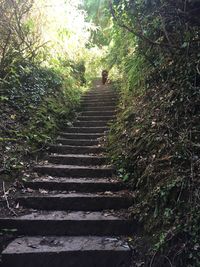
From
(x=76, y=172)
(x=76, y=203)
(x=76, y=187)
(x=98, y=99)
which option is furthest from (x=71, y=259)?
(x=98, y=99)

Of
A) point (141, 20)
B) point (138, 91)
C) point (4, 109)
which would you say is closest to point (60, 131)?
point (4, 109)

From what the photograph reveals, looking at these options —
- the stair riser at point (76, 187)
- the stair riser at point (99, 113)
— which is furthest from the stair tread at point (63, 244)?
the stair riser at point (99, 113)

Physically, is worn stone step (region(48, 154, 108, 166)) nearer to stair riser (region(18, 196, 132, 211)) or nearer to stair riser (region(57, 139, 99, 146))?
stair riser (region(57, 139, 99, 146))

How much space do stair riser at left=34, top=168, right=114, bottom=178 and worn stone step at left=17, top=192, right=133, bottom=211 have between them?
2.39 ft

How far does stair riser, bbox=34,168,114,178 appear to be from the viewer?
480 centimetres

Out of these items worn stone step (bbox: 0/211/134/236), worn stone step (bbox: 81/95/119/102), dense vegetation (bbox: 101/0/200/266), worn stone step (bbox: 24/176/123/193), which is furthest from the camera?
worn stone step (bbox: 81/95/119/102)

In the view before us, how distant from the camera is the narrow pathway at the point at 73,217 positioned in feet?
10.7

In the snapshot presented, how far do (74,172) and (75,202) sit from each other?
31.3 inches

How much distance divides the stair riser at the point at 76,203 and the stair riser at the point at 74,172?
76 cm

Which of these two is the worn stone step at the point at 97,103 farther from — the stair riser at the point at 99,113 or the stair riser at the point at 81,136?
the stair riser at the point at 81,136

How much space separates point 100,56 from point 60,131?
9848 mm

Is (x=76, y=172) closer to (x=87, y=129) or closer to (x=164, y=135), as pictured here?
(x=164, y=135)

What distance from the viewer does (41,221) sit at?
3664 mm

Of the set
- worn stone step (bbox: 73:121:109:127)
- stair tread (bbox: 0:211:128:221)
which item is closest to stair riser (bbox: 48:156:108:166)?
stair tread (bbox: 0:211:128:221)
